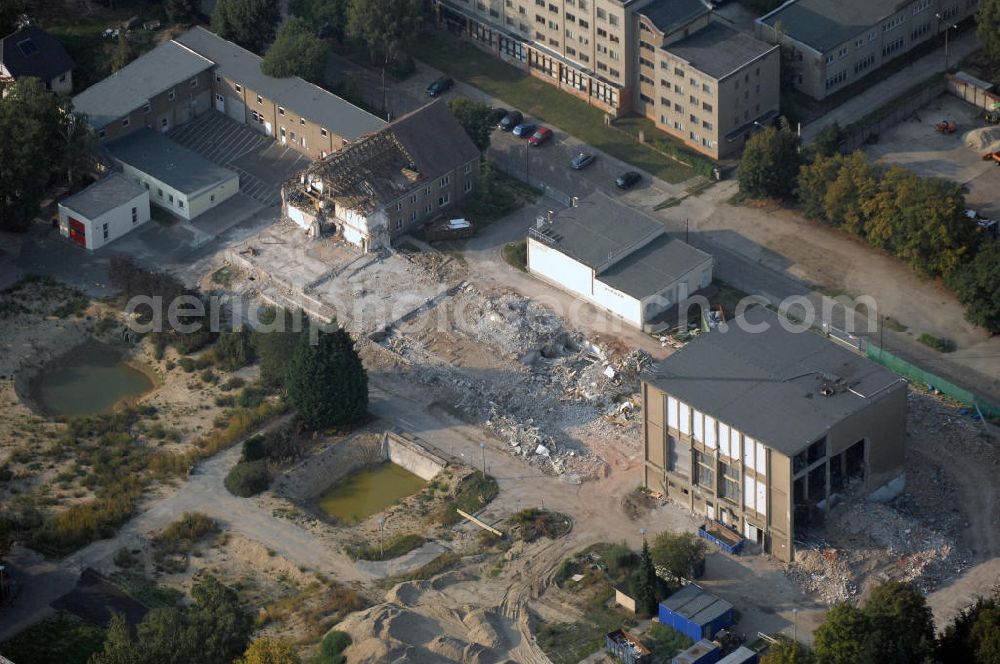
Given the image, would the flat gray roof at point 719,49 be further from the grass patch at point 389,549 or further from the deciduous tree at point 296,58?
the grass patch at point 389,549

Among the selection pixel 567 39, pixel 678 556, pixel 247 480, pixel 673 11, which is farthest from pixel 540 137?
pixel 678 556

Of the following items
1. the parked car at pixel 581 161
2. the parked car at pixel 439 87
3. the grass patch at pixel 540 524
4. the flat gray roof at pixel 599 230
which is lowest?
the grass patch at pixel 540 524

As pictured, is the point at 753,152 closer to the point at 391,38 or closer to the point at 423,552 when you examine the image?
the point at 391,38

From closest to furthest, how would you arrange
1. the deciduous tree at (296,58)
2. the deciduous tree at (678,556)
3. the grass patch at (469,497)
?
the deciduous tree at (678,556) → the grass patch at (469,497) → the deciduous tree at (296,58)

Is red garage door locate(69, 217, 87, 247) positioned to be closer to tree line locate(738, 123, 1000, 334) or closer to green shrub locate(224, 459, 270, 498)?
green shrub locate(224, 459, 270, 498)

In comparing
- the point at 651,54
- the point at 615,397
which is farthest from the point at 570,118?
the point at 615,397

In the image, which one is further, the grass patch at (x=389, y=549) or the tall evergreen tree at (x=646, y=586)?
the grass patch at (x=389, y=549)

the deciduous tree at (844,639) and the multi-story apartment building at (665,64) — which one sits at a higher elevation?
the multi-story apartment building at (665,64)

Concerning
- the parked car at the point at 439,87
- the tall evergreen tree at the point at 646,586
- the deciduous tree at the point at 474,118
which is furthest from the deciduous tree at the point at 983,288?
the parked car at the point at 439,87
